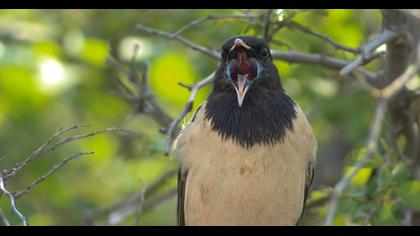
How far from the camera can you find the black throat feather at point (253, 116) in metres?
6.09

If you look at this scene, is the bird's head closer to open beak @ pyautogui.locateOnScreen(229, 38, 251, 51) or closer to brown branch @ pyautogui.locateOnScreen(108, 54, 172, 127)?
open beak @ pyautogui.locateOnScreen(229, 38, 251, 51)

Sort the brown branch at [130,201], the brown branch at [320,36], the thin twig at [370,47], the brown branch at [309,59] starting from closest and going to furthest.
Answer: the thin twig at [370,47] → the brown branch at [320,36] → the brown branch at [309,59] → the brown branch at [130,201]

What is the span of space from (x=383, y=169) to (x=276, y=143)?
2.45ft

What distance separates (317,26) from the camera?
8.48 metres

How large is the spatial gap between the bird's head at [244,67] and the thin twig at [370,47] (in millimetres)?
622

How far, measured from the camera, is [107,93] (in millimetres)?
9391

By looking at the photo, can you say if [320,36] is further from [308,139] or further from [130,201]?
[130,201]

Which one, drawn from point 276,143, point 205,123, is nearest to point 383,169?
point 276,143

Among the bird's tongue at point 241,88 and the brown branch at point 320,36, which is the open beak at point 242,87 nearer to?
the bird's tongue at point 241,88

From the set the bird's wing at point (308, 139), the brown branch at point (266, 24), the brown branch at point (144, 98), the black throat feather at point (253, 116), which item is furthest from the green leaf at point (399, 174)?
the brown branch at point (144, 98)

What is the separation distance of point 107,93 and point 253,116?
11.2ft

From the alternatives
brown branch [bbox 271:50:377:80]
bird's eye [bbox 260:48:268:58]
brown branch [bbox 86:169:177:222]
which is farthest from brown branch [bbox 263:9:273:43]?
brown branch [bbox 86:169:177:222]

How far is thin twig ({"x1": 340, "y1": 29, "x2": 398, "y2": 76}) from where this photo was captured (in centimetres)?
555
